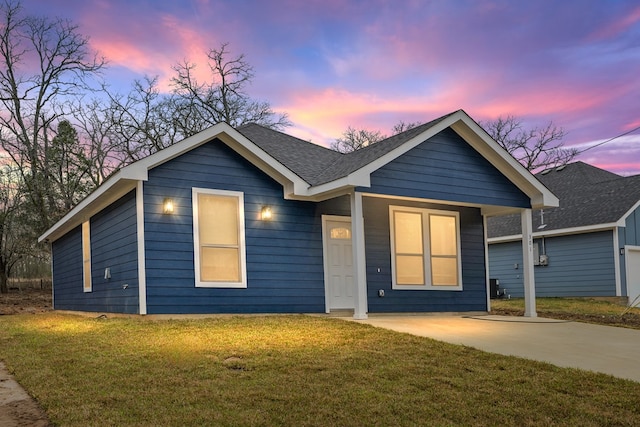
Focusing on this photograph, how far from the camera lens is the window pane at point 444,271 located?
45.5 feet

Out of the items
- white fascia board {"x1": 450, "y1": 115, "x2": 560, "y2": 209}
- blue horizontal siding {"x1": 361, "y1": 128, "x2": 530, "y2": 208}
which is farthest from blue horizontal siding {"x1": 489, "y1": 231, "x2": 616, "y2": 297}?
blue horizontal siding {"x1": 361, "y1": 128, "x2": 530, "y2": 208}

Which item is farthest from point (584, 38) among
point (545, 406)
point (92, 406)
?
point (92, 406)

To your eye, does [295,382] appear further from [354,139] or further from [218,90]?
[354,139]

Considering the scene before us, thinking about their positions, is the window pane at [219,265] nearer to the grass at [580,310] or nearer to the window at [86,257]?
the window at [86,257]

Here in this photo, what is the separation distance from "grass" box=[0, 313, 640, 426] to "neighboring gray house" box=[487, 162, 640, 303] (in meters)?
13.7

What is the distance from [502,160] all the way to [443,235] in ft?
7.59

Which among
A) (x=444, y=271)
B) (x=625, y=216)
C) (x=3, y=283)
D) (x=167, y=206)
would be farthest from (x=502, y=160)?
(x=3, y=283)

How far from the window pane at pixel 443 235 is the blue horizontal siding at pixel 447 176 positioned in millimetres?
1323

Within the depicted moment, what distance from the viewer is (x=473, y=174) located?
12.9m

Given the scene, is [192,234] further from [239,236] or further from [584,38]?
[584,38]

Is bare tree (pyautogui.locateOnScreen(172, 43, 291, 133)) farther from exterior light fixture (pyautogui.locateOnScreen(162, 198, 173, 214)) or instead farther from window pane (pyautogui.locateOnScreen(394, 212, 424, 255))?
exterior light fixture (pyautogui.locateOnScreen(162, 198, 173, 214))

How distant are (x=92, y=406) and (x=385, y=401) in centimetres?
250

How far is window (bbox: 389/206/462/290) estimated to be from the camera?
13.4 m

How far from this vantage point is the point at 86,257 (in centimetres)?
1422
